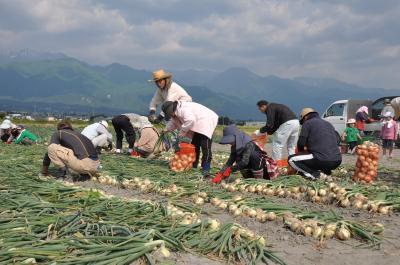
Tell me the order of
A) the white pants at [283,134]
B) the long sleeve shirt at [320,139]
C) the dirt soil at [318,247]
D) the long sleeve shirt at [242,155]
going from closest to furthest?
the dirt soil at [318,247] < the long sleeve shirt at [242,155] < the long sleeve shirt at [320,139] < the white pants at [283,134]

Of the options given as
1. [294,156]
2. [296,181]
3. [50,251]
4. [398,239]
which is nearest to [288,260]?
[398,239]

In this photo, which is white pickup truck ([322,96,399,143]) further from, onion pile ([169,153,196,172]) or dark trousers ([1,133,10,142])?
dark trousers ([1,133,10,142])

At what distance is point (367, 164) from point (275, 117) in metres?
1.92

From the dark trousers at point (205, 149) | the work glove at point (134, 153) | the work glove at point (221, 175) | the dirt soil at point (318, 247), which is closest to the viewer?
the dirt soil at point (318, 247)

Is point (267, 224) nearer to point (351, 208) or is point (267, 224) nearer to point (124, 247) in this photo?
point (351, 208)

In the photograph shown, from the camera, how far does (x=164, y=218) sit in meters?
3.71

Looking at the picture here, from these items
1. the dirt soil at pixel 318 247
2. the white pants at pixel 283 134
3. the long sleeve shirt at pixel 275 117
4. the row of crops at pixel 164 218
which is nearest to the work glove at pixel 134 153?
the long sleeve shirt at pixel 275 117

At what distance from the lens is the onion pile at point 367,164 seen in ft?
21.1

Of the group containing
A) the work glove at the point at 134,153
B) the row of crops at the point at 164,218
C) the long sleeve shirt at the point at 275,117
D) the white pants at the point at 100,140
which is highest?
the long sleeve shirt at the point at 275,117

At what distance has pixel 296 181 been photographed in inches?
225

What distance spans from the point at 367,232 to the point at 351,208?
112 cm

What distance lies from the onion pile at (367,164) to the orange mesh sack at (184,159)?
249 cm

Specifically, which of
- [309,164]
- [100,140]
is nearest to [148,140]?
[100,140]

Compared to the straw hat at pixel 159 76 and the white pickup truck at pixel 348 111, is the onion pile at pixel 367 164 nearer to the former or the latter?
the straw hat at pixel 159 76
